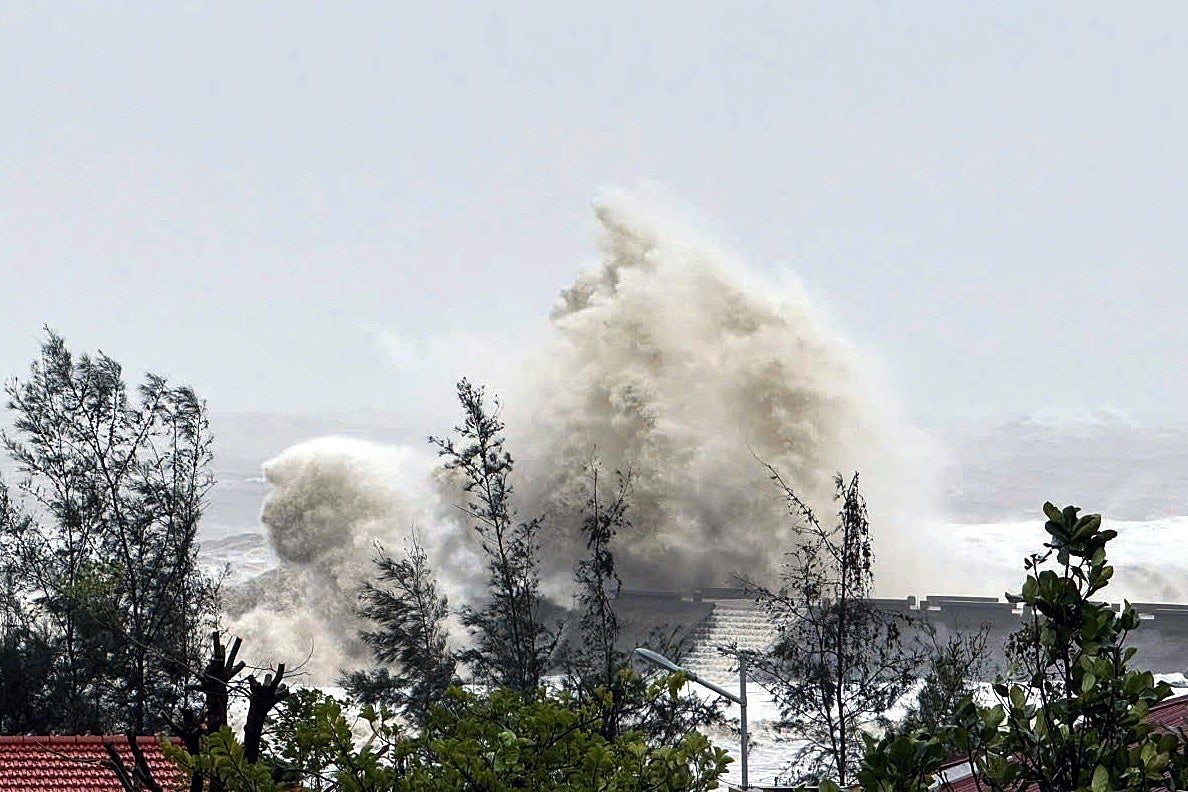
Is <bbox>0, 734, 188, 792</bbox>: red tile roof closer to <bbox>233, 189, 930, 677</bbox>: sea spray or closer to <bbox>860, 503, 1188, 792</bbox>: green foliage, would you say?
<bbox>860, 503, 1188, 792</bbox>: green foliage

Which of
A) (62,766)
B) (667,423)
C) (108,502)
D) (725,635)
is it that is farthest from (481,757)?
(667,423)

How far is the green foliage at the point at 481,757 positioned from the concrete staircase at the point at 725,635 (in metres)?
27.5

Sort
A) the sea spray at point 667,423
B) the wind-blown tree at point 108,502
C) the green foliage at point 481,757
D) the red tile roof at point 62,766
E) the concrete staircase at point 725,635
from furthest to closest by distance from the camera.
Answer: the sea spray at point 667,423, the concrete staircase at point 725,635, the wind-blown tree at point 108,502, the red tile roof at point 62,766, the green foliage at point 481,757

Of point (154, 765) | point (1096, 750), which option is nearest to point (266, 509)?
point (154, 765)

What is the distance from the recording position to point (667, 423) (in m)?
45.6

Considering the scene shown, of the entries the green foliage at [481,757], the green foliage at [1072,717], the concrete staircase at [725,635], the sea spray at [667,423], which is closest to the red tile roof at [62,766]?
the green foliage at [481,757]

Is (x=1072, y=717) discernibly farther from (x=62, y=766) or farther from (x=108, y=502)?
(x=108, y=502)

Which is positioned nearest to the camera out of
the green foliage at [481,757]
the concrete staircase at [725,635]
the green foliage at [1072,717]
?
the green foliage at [1072,717]

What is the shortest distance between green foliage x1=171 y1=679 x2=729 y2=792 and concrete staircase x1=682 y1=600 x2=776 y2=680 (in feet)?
90.2

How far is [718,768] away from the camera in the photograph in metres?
7.86

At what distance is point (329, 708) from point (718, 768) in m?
1.76

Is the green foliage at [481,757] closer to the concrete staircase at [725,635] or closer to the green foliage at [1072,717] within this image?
the green foliage at [1072,717]

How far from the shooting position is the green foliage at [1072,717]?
15.7ft

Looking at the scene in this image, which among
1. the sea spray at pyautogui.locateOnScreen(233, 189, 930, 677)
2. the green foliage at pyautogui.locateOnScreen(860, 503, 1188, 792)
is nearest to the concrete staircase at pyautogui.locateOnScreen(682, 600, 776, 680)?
the sea spray at pyautogui.locateOnScreen(233, 189, 930, 677)
